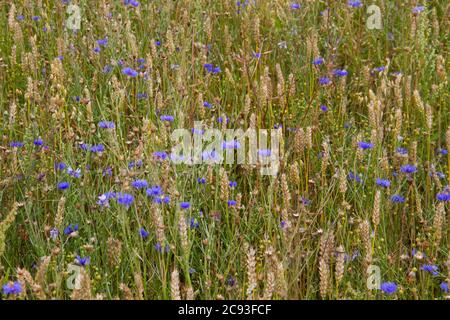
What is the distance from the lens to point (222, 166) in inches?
123

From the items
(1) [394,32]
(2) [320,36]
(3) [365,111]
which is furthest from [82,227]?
(1) [394,32]

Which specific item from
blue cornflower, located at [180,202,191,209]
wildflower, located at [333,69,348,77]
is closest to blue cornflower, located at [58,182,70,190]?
blue cornflower, located at [180,202,191,209]

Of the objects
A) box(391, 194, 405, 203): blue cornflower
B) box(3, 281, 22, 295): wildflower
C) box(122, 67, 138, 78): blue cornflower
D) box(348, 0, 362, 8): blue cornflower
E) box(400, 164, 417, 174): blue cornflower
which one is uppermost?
box(348, 0, 362, 8): blue cornflower

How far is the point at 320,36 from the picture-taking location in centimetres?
409

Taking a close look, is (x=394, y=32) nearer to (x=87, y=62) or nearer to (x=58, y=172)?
(x=87, y=62)

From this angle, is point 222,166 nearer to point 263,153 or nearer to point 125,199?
point 263,153

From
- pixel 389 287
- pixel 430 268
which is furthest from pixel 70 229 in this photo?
pixel 430 268

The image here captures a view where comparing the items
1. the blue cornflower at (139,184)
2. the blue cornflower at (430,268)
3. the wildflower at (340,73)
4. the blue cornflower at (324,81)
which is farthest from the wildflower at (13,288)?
the wildflower at (340,73)

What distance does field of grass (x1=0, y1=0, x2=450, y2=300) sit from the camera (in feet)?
7.82

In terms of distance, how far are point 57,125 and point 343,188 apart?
3.79ft

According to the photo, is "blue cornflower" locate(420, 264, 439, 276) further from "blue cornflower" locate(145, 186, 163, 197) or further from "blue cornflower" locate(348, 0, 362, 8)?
"blue cornflower" locate(348, 0, 362, 8)

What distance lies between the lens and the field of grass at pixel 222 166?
2.38 metres

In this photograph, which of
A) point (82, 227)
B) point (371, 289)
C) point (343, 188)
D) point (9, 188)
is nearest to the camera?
point (371, 289)

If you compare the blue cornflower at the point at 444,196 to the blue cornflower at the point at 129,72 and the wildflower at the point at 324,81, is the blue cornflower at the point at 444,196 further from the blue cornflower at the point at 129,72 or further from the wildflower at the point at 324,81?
the blue cornflower at the point at 129,72
